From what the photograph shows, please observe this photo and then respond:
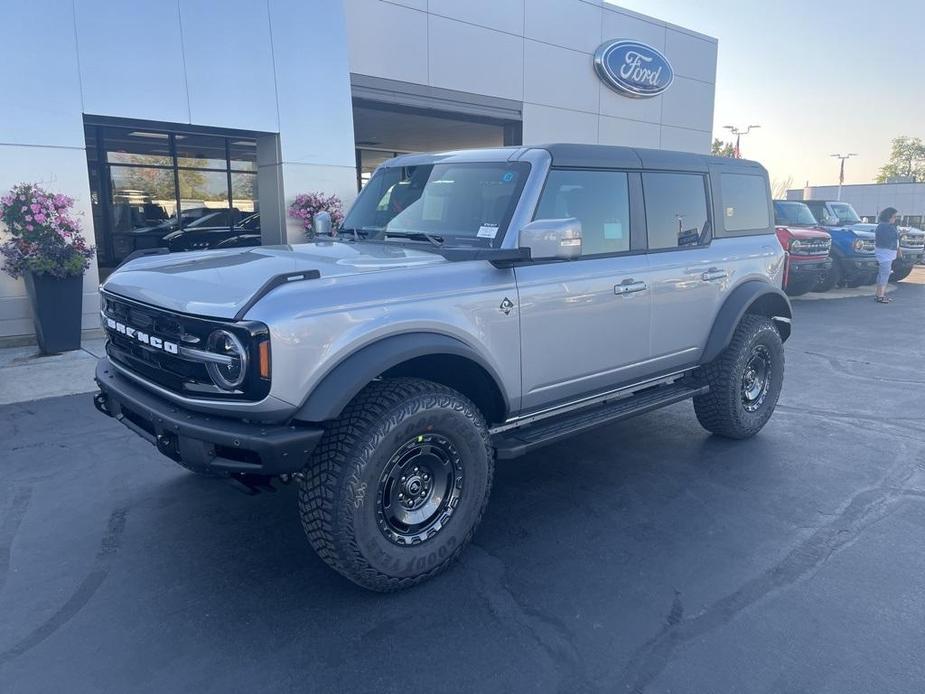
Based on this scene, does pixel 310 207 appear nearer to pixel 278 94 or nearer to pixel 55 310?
pixel 278 94

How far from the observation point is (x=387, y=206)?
4.44 meters

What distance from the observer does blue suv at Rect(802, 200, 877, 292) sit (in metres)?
15.1

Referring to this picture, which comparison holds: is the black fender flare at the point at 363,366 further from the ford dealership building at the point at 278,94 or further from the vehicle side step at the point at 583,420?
the ford dealership building at the point at 278,94

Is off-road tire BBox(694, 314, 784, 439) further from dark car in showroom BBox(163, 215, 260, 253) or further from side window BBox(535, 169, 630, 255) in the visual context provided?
dark car in showroom BBox(163, 215, 260, 253)

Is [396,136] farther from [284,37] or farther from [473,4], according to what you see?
[284,37]

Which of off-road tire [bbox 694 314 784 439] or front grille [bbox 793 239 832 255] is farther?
front grille [bbox 793 239 832 255]

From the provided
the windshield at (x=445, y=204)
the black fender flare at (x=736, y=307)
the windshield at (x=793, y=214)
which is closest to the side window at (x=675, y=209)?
the black fender flare at (x=736, y=307)

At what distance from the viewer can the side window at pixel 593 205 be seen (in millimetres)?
3953

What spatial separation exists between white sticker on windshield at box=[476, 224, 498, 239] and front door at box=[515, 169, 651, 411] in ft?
0.86

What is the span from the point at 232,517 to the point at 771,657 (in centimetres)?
283

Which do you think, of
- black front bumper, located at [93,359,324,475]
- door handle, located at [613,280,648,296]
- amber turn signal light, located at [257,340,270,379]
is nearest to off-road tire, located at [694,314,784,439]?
door handle, located at [613,280,648,296]

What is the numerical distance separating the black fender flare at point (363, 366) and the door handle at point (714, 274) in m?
2.25

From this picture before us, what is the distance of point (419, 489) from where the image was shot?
10.8 feet

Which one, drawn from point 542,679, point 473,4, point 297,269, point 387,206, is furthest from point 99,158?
point 542,679
